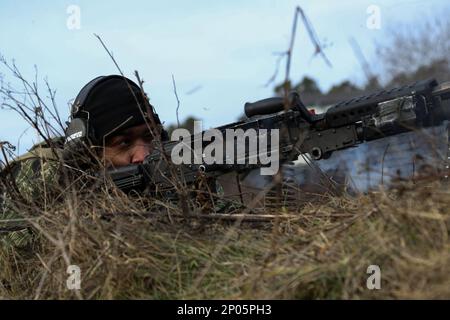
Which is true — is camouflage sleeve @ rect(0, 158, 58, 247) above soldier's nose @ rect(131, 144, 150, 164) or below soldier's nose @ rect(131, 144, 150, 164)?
below

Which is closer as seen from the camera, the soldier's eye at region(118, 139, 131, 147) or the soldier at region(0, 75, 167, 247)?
Answer: the soldier at region(0, 75, 167, 247)

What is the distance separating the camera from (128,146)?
4.63m

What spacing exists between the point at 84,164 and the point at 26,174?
57 centimetres

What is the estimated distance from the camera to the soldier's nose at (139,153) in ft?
14.7

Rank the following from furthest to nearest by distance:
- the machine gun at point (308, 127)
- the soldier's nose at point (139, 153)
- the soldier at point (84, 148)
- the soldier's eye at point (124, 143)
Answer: the soldier's eye at point (124, 143) < the soldier's nose at point (139, 153) < the soldier at point (84, 148) < the machine gun at point (308, 127)

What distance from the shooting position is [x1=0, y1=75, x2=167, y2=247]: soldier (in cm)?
370

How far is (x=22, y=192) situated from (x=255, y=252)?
1.78 meters

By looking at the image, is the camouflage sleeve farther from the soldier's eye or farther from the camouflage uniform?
the soldier's eye

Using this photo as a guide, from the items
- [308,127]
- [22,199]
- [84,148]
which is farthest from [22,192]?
[308,127]

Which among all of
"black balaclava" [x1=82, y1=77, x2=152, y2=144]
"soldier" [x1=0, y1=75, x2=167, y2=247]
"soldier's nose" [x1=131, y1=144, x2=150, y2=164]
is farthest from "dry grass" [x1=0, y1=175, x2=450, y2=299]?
"black balaclava" [x1=82, y1=77, x2=152, y2=144]

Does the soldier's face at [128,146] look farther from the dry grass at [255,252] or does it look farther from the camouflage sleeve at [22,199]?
the dry grass at [255,252]

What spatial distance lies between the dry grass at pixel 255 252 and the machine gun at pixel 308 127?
505mm

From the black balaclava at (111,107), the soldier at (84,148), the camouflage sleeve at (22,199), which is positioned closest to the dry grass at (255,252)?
the camouflage sleeve at (22,199)
